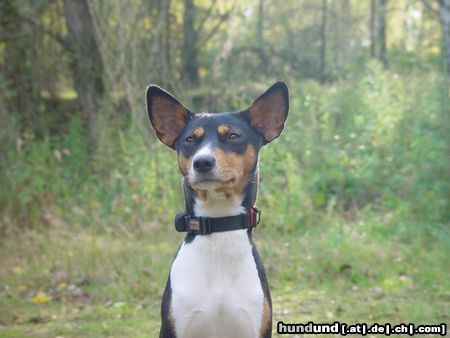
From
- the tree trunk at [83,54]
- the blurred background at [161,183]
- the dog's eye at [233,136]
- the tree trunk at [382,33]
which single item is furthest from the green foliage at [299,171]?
the tree trunk at [382,33]

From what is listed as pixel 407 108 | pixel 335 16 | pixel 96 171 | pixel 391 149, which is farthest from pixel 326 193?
pixel 335 16

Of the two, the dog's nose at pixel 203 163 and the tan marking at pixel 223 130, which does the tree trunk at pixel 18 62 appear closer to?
the tan marking at pixel 223 130

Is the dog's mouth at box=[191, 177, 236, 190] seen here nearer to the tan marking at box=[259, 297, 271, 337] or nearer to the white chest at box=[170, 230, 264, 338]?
the white chest at box=[170, 230, 264, 338]

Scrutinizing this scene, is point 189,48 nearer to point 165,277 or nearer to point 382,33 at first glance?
point 165,277

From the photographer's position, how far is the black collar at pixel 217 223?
3158 millimetres

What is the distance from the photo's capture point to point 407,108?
7.89 meters

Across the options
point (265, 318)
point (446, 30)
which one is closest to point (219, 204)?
point (265, 318)

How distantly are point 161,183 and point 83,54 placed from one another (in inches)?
157

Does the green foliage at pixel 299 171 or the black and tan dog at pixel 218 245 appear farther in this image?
the green foliage at pixel 299 171

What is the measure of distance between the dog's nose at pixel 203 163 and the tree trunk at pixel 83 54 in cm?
744

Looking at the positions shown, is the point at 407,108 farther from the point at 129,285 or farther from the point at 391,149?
the point at 129,285

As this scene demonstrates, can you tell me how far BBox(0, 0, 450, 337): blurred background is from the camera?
5512 millimetres

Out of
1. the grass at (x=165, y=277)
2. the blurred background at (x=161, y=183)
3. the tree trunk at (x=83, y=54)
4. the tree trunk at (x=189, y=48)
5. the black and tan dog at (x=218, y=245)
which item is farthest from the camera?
the tree trunk at (x=83, y=54)

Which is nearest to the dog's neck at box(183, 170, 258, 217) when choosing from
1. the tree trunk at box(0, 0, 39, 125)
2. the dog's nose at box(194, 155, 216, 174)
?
the dog's nose at box(194, 155, 216, 174)
